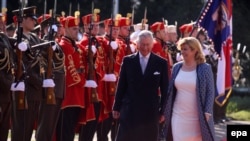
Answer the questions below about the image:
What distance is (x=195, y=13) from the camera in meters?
29.9

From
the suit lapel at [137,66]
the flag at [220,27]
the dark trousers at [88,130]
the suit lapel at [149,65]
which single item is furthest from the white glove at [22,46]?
the flag at [220,27]

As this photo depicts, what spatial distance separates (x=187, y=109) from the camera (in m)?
10.5

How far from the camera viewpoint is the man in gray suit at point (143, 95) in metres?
11.1

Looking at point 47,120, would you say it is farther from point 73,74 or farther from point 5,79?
point 5,79

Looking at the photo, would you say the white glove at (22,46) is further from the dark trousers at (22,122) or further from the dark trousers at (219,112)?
the dark trousers at (219,112)

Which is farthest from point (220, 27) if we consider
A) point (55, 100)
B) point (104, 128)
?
point (55, 100)

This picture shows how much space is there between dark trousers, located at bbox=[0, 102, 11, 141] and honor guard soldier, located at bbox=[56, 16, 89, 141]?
1.63m

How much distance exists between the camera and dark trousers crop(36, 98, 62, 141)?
1230 centimetres

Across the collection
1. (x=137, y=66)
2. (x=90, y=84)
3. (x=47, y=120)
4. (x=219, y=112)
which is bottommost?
(x=219, y=112)

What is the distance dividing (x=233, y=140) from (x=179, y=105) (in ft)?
7.17

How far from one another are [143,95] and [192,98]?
2.66 ft

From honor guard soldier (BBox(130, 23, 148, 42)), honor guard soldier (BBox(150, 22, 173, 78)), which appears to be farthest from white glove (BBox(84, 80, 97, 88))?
honor guard soldier (BBox(130, 23, 148, 42))

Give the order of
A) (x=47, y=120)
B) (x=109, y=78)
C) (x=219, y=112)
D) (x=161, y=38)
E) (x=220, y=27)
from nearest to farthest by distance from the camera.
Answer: (x=47, y=120), (x=109, y=78), (x=220, y=27), (x=161, y=38), (x=219, y=112)

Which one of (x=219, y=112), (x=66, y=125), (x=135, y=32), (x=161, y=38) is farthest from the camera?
(x=219, y=112)
